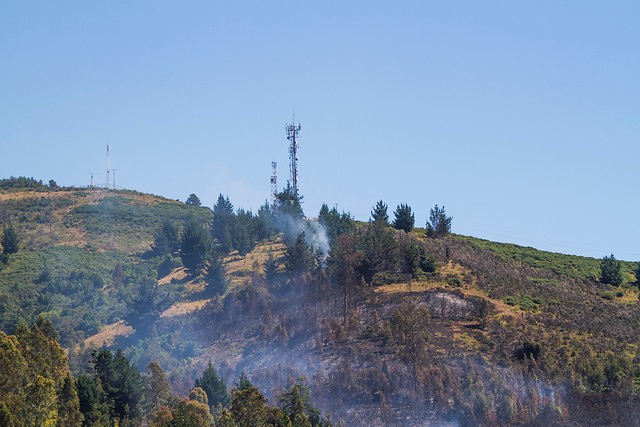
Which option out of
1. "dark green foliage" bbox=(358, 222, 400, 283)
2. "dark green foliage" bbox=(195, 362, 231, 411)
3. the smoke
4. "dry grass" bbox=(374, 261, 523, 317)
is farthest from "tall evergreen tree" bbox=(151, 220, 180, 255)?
"dark green foliage" bbox=(195, 362, 231, 411)

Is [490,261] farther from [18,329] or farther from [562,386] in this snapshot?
[18,329]

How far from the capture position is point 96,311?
295ft

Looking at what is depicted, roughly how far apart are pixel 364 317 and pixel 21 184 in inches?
3417

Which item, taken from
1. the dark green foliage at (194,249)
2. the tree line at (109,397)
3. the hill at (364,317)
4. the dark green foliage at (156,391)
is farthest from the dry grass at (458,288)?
the dark green foliage at (194,249)

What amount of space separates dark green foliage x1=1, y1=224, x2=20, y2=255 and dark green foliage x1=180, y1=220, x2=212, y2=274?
2144 centimetres

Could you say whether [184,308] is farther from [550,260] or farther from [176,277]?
[550,260]

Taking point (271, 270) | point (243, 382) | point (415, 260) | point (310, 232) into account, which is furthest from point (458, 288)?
point (310, 232)

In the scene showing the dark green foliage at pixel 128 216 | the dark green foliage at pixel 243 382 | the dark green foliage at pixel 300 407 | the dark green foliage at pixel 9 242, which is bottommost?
the dark green foliage at pixel 300 407

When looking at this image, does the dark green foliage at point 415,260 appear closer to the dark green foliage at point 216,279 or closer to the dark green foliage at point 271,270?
the dark green foliage at point 271,270

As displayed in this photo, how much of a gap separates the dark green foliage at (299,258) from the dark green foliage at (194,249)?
15388 mm

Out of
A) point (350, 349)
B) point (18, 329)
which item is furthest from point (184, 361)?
point (18, 329)

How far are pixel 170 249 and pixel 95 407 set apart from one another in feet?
171

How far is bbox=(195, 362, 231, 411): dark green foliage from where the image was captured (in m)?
63.7

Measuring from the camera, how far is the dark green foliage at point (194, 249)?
317 feet
